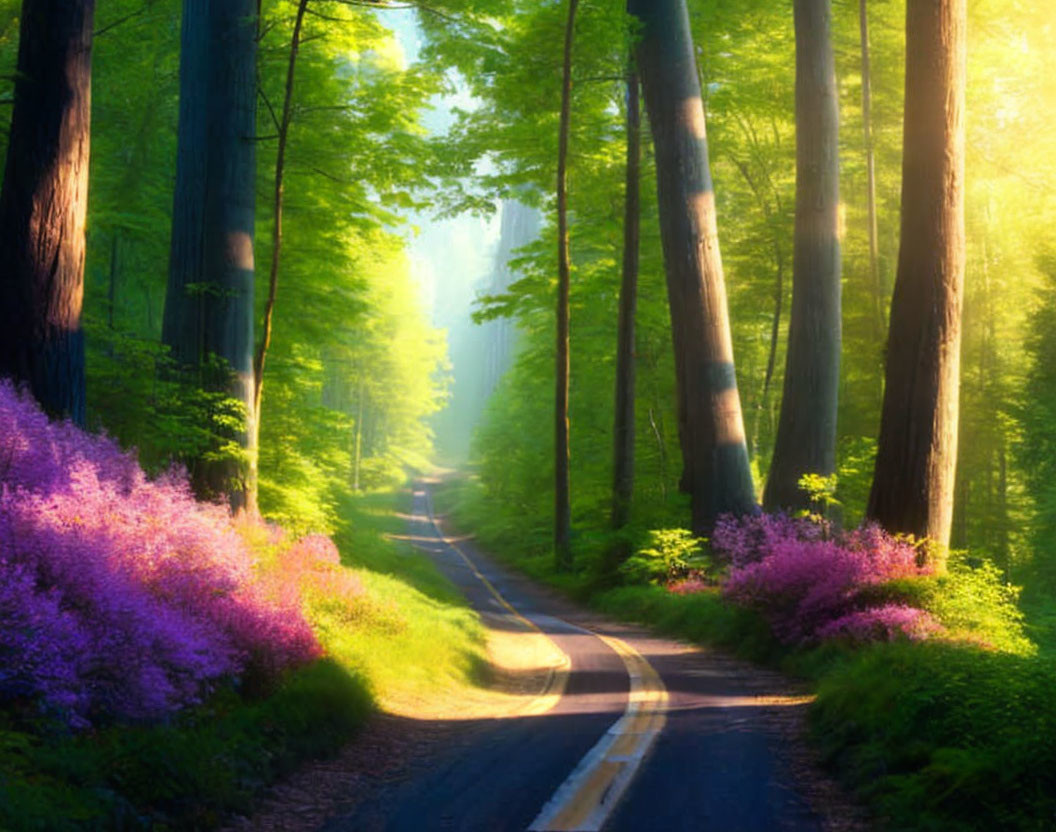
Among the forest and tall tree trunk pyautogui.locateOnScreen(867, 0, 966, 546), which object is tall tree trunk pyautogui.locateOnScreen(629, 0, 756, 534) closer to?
the forest

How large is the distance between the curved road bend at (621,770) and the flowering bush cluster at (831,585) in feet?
3.56

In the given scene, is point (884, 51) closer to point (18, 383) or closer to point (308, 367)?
point (308, 367)

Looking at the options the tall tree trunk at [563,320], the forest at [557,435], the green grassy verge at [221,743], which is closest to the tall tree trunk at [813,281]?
the forest at [557,435]

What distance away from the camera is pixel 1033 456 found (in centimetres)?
2398

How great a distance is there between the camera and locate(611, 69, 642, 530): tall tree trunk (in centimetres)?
2366

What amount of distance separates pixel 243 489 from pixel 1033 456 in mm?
21534

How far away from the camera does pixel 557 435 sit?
2481cm

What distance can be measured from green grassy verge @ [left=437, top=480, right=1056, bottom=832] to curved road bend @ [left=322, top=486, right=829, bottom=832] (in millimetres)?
508

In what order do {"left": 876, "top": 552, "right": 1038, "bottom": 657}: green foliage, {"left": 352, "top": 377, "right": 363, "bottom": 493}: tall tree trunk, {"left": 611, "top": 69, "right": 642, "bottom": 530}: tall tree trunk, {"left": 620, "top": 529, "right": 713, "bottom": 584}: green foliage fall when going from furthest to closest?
{"left": 352, "top": 377, "right": 363, "bottom": 493}: tall tree trunk < {"left": 611, "top": 69, "right": 642, "bottom": 530}: tall tree trunk < {"left": 620, "top": 529, "right": 713, "bottom": 584}: green foliage < {"left": 876, "top": 552, "right": 1038, "bottom": 657}: green foliage

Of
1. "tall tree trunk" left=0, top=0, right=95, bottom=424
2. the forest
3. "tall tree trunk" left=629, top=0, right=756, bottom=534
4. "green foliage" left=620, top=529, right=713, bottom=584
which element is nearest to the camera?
the forest

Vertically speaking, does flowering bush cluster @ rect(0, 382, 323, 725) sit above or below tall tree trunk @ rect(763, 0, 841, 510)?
below

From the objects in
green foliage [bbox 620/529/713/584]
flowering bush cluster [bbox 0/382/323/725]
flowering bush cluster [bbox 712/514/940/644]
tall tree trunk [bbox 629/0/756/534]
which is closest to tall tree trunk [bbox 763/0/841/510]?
tall tree trunk [bbox 629/0/756/534]

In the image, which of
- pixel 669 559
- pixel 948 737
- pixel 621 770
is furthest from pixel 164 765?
pixel 669 559

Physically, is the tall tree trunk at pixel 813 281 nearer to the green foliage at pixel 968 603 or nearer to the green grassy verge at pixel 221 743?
the green foliage at pixel 968 603
